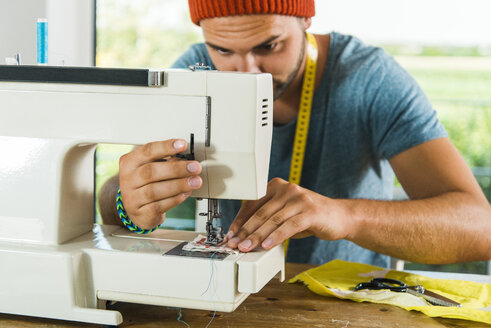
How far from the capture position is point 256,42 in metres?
1.87

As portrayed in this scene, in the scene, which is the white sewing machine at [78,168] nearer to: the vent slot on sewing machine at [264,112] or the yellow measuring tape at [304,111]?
the vent slot on sewing machine at [264,112]

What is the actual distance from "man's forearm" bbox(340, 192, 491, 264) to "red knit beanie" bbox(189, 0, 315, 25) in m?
0.63

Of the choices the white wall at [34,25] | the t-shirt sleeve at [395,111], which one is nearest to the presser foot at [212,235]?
the t-shirt sleeve at [395,111]

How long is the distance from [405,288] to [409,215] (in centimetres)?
29

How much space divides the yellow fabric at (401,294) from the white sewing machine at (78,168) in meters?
0.20

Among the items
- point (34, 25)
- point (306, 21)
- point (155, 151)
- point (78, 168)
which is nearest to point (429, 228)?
point (306, 21)

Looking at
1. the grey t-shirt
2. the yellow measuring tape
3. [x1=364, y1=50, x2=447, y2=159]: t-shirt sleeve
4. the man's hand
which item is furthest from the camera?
the yellow measuring tape

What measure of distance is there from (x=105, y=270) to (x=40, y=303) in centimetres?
17

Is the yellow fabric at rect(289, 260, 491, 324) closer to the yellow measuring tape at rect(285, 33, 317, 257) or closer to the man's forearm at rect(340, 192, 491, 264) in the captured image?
the man's forearm at rect(340, 192, 491, 264)

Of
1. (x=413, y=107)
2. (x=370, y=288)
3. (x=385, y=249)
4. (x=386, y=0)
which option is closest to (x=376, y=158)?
(x=413, y=107)

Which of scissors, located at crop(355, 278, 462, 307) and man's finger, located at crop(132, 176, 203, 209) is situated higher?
man's finger, located at crop(132, 176, 203, 209)

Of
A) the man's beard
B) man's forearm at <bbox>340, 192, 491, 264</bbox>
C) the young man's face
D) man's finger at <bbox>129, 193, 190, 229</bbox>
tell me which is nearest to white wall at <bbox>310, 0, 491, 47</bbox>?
the man's beard

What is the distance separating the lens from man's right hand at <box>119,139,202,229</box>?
4.39 feet

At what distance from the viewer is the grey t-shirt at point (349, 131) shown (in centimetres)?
214
